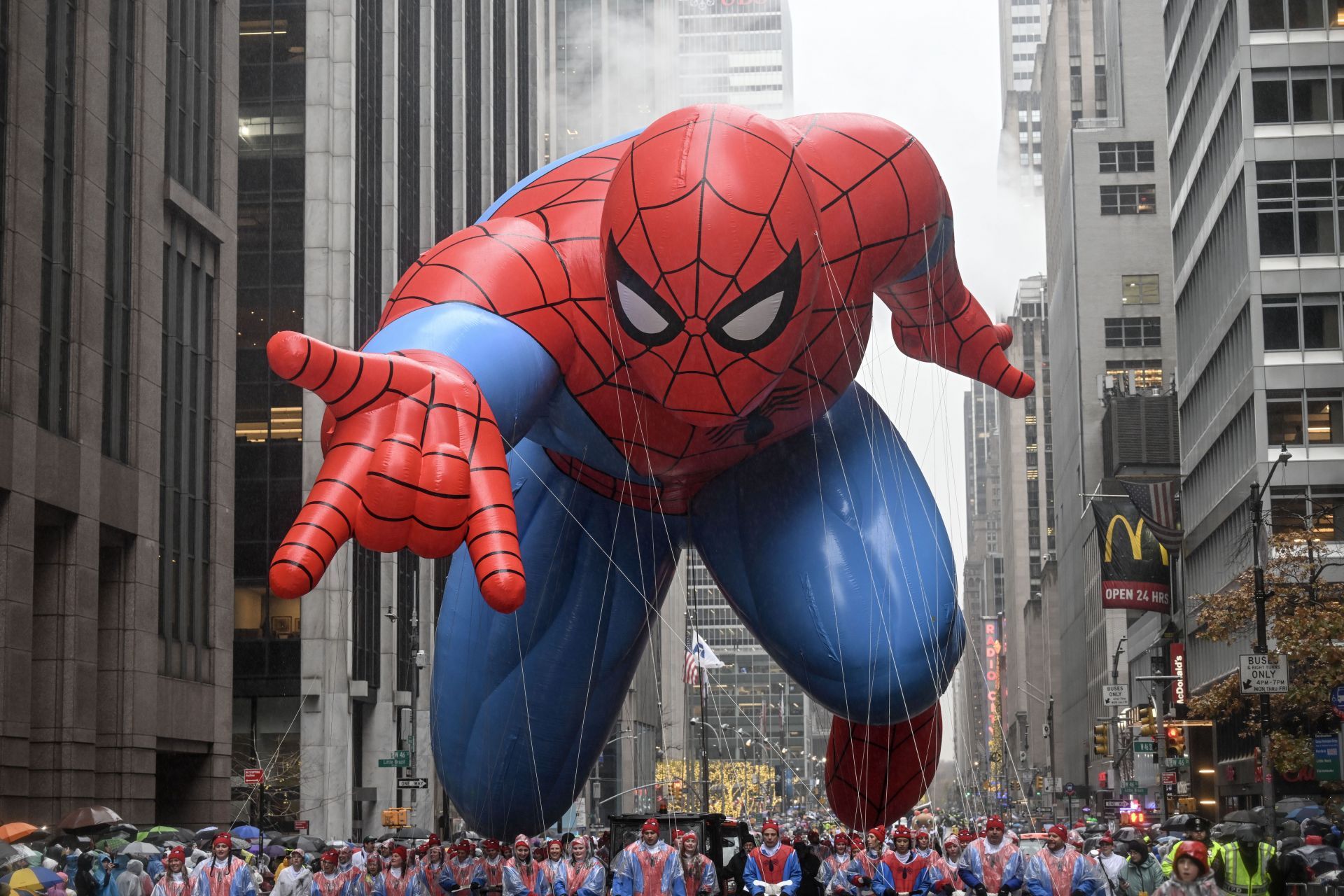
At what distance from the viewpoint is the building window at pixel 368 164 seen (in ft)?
157

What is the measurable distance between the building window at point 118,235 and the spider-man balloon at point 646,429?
1934 cm

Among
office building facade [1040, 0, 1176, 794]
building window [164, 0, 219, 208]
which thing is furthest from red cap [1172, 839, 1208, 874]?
office building facade [1040, 0, 1176, 794]

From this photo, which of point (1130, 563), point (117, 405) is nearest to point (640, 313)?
point (117, 405)

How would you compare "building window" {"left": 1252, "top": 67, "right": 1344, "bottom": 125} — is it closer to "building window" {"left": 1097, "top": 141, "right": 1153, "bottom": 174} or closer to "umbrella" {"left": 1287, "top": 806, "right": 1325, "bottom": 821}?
"umbrella" {"left": 1287, "top": 806, "right": 1325, "bottom": 821}

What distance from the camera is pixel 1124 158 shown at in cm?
8712

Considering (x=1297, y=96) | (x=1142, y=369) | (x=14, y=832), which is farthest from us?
(x=1142, y=369)

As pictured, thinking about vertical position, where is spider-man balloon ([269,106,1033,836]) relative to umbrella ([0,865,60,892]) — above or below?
above

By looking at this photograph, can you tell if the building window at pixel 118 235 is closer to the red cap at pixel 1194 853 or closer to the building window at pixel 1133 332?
the red cap at pixel 1194 853

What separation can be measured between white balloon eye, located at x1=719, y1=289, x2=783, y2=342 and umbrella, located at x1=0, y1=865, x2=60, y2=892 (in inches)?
242

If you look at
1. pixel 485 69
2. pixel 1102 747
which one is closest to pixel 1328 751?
pixel 1102 747

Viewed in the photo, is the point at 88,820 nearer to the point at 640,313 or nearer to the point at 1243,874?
the point at 1243,874

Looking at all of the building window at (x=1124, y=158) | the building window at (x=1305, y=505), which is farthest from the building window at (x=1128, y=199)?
the building window at (x=1305, y=505)

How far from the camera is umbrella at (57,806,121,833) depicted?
22.7m

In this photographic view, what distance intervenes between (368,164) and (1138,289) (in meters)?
47.3
